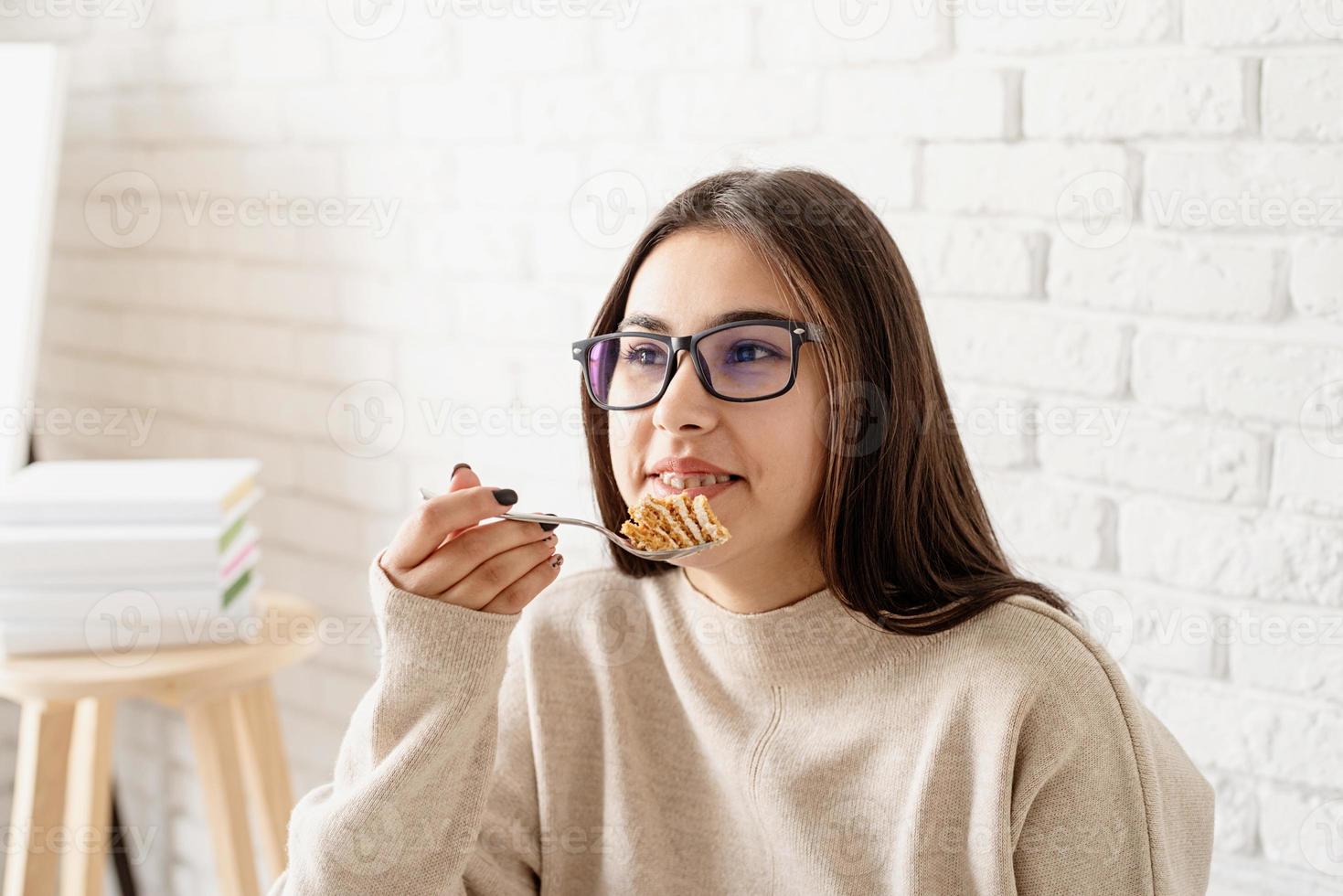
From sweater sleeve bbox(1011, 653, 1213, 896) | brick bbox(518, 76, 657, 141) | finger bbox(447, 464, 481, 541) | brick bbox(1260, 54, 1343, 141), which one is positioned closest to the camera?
sweater sleeve bbox(1011, 653, 1213, 896)

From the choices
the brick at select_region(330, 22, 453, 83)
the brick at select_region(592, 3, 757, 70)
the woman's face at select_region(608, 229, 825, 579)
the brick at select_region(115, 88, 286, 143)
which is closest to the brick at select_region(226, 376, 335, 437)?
the brick at select_region(115, 88, 286, 143)

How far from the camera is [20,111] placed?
1940 mm

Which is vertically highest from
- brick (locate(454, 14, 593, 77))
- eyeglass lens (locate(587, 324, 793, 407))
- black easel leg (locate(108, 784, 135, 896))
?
brick (locate(454, 14, 593, 77))

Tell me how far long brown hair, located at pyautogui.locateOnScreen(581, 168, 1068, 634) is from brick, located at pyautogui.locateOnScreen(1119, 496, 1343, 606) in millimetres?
305

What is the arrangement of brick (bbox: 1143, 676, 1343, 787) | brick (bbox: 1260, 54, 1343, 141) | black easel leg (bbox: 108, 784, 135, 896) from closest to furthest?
1. brick (bbox: 1260, 54, 1343, 141)
2. brick (bbox: 1143, 676, 1343, 787)
3. black easel leg (bbox: 108, 784, 135, 896)

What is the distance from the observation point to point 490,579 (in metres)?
1.08

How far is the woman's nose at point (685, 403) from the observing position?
3.41 ft

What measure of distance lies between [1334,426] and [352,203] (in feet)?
4.49

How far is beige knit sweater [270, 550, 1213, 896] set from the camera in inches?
39.7

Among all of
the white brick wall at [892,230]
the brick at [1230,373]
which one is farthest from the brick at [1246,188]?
the brick at [1230,373]

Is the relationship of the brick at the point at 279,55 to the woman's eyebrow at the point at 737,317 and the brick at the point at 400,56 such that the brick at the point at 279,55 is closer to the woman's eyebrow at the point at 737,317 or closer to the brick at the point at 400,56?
the brick at the point at 400,56

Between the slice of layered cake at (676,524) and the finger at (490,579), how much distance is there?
0.09 meters

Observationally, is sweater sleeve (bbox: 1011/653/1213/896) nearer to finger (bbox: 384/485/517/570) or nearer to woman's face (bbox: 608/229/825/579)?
woman's face (bbox: 608/229/825/579)

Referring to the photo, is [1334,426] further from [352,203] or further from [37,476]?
[37,476]
